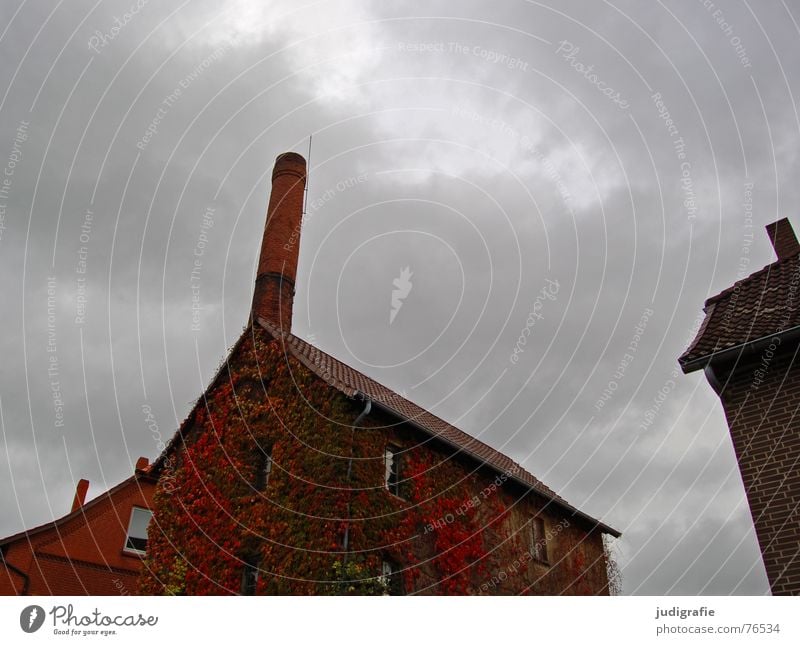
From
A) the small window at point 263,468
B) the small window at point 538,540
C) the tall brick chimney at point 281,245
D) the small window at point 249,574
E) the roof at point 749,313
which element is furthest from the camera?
the tall brick chimney at point 281,245

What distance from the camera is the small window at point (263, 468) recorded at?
14641 millimetres

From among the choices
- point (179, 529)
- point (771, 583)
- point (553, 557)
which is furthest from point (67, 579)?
point (771, 583)

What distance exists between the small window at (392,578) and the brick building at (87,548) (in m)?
9.01

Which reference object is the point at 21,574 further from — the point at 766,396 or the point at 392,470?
the point at 766,396

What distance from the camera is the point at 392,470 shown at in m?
14.4

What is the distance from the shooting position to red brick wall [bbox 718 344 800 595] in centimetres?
761

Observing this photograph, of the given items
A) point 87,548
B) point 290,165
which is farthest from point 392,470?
point 290,165

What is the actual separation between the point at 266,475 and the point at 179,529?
311 centimetres

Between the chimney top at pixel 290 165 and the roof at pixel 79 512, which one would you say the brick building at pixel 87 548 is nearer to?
the roof at pixel 79 512

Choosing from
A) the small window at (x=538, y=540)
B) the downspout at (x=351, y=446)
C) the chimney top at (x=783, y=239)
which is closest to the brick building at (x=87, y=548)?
the downspout at (x=351, y=446)

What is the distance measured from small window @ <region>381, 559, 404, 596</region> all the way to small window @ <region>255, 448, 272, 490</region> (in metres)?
3.62

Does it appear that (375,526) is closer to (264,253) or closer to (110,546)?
(264,253)

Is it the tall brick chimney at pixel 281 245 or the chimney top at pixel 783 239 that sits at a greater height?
the tall brick chimney at pixel 281 245
